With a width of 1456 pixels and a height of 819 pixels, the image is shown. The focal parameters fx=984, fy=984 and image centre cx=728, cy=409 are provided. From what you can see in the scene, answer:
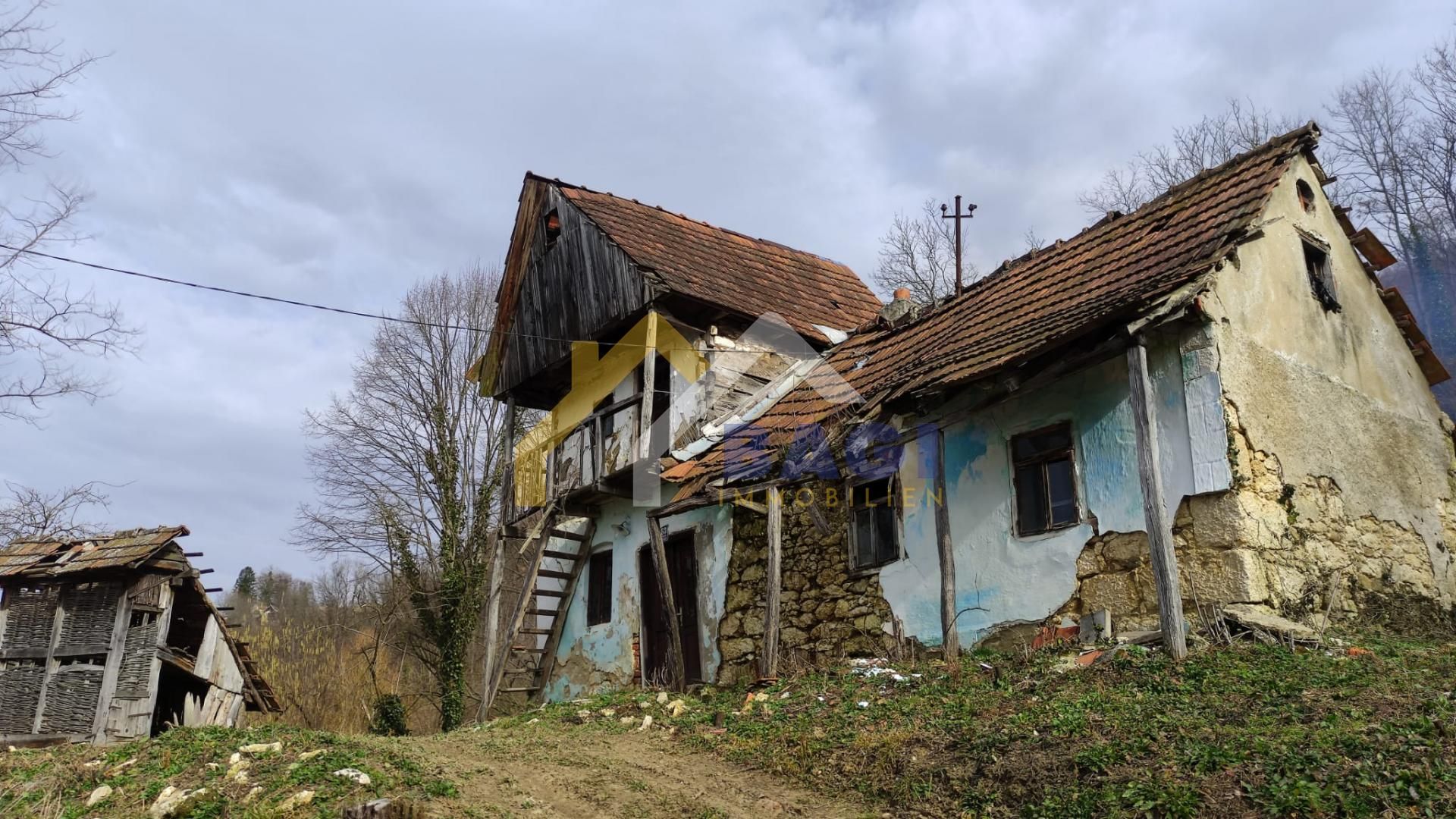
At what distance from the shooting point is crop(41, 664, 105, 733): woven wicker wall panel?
Answer: 10.9 m

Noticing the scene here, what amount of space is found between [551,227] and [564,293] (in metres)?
1.56

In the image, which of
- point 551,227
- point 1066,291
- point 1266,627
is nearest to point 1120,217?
point 1066,291

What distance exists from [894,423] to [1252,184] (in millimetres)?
4457

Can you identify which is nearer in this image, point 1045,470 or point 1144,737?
point 1144,737

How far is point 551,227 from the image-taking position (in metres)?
17.3

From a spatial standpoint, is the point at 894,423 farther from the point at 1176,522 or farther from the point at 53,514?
the point at 53,514

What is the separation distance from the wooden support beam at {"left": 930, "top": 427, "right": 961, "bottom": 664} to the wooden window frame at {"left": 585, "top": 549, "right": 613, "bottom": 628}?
645 centimetres

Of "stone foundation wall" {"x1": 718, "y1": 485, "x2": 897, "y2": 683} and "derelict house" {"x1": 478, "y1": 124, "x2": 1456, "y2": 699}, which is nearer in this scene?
"derelict house" {"x1": 478, "y1": 124, "x2": 1456, "y2": 699}

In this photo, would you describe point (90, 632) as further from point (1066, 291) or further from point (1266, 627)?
point (1266, 627)

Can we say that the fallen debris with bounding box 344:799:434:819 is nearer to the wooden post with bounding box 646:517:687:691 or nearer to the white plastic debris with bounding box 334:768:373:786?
the white plastic debris with bounding box 334:768:373:786

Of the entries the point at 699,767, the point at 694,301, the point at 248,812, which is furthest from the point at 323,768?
the point at 694,301

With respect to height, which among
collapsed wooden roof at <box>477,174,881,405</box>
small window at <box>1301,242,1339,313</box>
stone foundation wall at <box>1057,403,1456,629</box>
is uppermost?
collapsed wooden roof at <box>477,174,881,405</box>

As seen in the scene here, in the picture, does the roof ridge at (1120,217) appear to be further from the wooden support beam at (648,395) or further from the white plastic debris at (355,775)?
the white plastic debris at (355,775)

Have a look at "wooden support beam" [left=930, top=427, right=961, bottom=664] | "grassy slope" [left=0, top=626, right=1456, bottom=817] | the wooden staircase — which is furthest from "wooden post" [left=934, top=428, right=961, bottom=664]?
the wooden staircase
